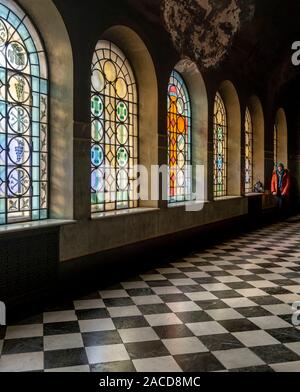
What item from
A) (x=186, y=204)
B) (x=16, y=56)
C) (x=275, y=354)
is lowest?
(x=275, y=354)

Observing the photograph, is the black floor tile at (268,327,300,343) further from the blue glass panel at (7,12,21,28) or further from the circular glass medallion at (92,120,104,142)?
the blue glass panel at (7,12,21,28)

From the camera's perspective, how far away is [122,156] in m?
8.61

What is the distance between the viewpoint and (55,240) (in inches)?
245

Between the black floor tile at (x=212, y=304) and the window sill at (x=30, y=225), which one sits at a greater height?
the window sill at (x=30, y=225)

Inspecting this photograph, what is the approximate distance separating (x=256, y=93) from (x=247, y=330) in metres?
11.1

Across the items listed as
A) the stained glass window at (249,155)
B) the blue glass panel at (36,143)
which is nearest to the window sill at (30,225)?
the blue glass panel at (36,143)

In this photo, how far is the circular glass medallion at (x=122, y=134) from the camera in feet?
27.9

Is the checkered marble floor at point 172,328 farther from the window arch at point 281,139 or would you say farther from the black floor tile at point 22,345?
the window arch at point 281,139

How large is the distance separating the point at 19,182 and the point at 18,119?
2.94ft

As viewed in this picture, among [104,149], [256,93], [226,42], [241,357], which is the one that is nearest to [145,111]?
[104,149]

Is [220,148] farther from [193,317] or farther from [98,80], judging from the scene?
[193,317]

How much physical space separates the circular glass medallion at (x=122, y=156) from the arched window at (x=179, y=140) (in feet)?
6.08

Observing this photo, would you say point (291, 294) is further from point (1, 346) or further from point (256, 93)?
point (256, 93)

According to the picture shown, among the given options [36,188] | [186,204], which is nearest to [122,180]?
[186,204]
